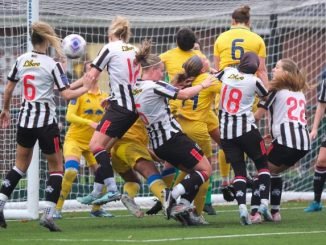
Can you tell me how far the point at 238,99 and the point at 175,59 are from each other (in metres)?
1.60

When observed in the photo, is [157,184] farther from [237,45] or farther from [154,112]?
[237,45]

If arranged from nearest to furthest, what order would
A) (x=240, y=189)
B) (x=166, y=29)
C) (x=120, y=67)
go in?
(x=240, y=189) < (x=120, y=67) < (x=166, y=29)

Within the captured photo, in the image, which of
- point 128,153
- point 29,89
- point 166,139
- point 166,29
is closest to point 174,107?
point 128,153

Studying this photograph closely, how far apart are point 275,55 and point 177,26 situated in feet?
5.17

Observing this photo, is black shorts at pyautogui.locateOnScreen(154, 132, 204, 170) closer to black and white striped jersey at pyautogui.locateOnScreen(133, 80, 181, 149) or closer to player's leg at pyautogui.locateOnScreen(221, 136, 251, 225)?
black and white striped jersey at pyautogui.locateOnScreen(133, 80, 181, 149)

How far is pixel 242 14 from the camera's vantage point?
12.8 metres

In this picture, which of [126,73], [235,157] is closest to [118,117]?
[126,73]

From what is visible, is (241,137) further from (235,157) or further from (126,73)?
(126,73)

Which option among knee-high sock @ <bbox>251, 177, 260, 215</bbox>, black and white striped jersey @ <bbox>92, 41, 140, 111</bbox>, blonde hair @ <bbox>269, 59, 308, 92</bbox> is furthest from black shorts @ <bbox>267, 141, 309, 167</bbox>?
black and white striped jersey @ <bbox>92, 41, 140, 111</bbox>

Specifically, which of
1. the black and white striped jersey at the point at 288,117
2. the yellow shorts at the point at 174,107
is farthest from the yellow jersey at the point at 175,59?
the black and white striped jersey at the point at 288,117

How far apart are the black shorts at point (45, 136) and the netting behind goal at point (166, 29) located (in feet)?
9.41

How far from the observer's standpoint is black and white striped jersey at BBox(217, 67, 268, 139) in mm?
11328

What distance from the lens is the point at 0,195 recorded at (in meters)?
11.2

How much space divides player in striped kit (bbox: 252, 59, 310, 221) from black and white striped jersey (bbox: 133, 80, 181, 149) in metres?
1.20
